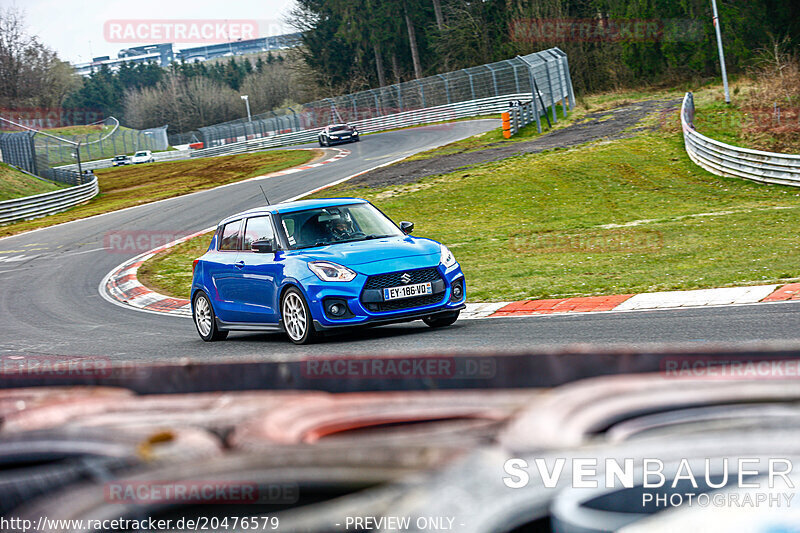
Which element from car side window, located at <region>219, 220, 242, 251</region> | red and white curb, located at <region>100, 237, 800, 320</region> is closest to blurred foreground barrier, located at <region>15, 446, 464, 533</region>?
red and white curb, located at <region>100, 237, 800, 320</region>

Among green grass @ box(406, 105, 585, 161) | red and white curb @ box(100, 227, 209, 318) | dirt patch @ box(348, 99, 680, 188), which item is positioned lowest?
red and white curb @ box(100, 227, 209, 318)

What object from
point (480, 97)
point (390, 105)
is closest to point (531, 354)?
point (480, 97)

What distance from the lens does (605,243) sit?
1761 cm

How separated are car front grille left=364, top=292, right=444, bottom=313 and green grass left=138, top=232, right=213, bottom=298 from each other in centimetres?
822

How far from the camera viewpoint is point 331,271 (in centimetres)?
959

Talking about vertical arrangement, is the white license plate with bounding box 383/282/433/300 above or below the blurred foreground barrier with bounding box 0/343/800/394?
below

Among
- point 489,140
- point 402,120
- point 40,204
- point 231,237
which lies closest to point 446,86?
point 402,120

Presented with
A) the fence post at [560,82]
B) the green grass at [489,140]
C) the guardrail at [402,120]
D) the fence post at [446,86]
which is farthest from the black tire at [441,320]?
the fence post at [446,86]

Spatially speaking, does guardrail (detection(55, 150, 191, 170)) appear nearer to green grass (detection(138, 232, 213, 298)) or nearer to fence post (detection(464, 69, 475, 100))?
fence post (detection(464, 69, 475, 100))

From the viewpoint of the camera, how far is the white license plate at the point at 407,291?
9.52 metres

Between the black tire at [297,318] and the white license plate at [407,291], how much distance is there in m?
0.89

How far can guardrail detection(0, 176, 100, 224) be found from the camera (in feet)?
119

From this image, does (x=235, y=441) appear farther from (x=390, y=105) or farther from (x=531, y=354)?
(x=390, y=105)

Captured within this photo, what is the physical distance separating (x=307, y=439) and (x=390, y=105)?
67.6 m
